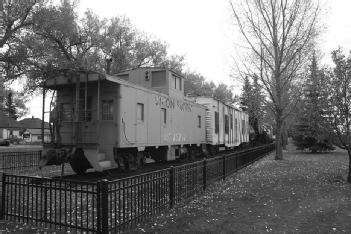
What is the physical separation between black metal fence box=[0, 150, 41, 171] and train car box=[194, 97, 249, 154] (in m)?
9.85

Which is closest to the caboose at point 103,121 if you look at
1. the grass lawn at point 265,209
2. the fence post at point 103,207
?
the grass lawn at point 265,209

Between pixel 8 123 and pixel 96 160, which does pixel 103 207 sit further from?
pixel 8 123

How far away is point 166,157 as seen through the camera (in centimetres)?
1534

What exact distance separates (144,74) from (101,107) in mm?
5024

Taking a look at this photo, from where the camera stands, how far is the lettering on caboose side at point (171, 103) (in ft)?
47.5

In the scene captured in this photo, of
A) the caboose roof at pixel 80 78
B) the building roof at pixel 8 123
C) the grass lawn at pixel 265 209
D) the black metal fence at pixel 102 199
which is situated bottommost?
the grass lawn at pixel 265 209

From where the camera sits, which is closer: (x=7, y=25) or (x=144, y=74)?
(x=144, y=74)

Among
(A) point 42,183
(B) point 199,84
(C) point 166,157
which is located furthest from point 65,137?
(B) point 199,84

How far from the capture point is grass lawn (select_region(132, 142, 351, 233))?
19.3 feet

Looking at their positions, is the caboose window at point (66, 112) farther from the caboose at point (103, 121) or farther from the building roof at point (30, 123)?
the building roof at point (30, 123)

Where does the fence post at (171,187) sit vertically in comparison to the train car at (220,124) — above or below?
below

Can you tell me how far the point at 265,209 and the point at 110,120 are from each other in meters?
6.32

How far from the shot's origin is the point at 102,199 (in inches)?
202

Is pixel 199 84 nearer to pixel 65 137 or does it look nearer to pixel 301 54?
pixel 301 54
